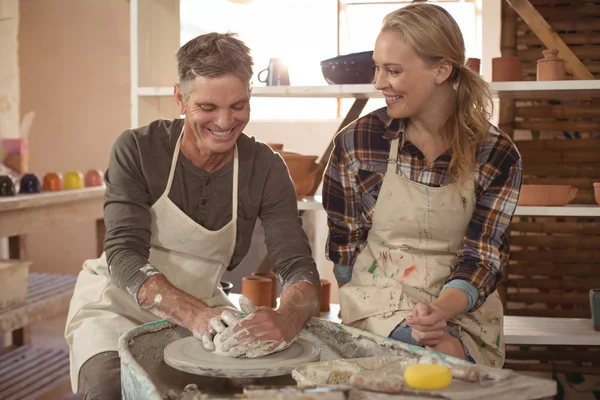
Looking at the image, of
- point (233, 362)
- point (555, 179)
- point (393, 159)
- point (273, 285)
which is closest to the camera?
point (233, 362)

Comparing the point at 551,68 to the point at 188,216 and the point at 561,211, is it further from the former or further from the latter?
the point at 188,216

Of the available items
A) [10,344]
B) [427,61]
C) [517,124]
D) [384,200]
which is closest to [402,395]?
[384,200]

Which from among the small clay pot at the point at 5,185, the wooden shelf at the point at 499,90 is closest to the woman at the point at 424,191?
the wooden shelf at the point at 499,90

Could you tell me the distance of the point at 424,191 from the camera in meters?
1.85

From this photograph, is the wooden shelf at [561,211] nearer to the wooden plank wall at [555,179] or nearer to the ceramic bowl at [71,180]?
the wooden plank wall at [555,179]

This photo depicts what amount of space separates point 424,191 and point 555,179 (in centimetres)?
137

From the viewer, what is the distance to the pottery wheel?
4.23 feet

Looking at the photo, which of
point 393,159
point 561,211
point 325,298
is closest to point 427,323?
point 393,159

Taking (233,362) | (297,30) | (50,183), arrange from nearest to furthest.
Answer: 1. (233,362)
2. (50,183)
3. (297,30)

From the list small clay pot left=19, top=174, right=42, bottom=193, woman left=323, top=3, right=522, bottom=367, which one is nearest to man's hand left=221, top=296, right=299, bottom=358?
woman left=323, top=3, right=522, bottom=367

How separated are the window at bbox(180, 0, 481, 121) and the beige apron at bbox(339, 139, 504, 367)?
3249 mm

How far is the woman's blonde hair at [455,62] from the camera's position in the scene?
1766mm

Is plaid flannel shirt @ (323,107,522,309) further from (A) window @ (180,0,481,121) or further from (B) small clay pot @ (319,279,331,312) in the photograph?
(A) window @ (180,0,481,121)

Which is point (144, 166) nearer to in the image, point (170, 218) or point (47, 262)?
point (170, 218)
